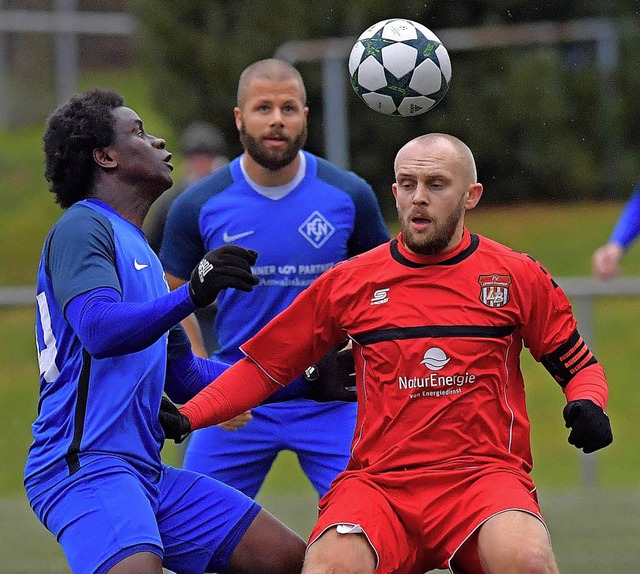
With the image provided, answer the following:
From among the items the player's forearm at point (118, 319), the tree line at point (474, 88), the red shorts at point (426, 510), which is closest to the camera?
the player's forearm at point (118, 319)

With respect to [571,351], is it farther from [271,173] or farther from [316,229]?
[271,173]

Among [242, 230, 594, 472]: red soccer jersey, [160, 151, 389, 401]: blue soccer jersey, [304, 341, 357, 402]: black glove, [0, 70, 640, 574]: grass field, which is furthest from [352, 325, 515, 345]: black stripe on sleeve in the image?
[0, 70, 640, 574]: grass field

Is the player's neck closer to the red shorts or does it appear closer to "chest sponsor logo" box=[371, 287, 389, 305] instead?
"chest sponsor logo" box=[371, 287, 389, 305]

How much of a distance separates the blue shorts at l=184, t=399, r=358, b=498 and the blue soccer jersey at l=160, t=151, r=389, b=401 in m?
0.35

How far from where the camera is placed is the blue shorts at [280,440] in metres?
6.43

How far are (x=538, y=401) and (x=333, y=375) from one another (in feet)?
30.5

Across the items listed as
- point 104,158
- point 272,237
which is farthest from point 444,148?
point 272,237

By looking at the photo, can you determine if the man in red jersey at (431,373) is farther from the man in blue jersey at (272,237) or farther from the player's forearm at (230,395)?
the man in blue jersey at (272,237)

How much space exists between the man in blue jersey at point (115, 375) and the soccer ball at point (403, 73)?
135cm

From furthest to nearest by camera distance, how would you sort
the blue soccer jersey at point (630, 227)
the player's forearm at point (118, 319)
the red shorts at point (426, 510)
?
the blue soccer jersey at point (630, 227), the red shorts at point (426, 510), the player's forearm at point (118, 319)

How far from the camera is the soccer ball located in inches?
246

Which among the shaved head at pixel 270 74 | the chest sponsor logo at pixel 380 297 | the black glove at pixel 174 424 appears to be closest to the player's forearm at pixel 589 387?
the chest sponsor logo at pixel 380 297

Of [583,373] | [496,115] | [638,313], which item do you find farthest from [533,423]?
[583,373]

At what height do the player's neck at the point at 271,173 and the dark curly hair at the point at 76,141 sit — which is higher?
the dark curly hair at the point at 76,141
